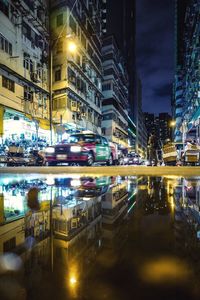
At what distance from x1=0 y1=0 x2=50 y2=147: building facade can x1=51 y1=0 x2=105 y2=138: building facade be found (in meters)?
2.41

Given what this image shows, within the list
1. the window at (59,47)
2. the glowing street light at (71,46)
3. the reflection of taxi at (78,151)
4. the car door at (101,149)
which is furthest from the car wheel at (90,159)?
the window at (59,47)

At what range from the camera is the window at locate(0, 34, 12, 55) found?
73.4 ft

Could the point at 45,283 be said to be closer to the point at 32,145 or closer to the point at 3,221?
the point at 3,221

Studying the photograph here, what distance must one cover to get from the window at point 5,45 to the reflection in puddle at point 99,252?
73.6 feet

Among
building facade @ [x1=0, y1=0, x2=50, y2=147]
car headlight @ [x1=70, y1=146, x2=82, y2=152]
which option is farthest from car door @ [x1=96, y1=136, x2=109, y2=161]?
building facade @ [x1=0, y1=0, x2=50, y2=147]

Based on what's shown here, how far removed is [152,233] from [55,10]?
35.7 meters

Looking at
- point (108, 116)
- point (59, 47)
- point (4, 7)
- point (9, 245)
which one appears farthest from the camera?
point (108, 116)

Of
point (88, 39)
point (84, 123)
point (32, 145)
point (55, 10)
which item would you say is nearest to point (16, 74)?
point (32, 145)

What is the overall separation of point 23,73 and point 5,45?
3171 millimetres

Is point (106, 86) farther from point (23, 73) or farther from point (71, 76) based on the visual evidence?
point (23, 73)

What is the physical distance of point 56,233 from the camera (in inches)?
85.0

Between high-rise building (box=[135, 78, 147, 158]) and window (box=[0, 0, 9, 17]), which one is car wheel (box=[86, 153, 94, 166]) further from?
high-rise building (box=[135, 78, 147, 158])

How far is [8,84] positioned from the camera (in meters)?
23.3

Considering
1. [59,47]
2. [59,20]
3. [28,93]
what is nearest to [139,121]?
[59,47]
